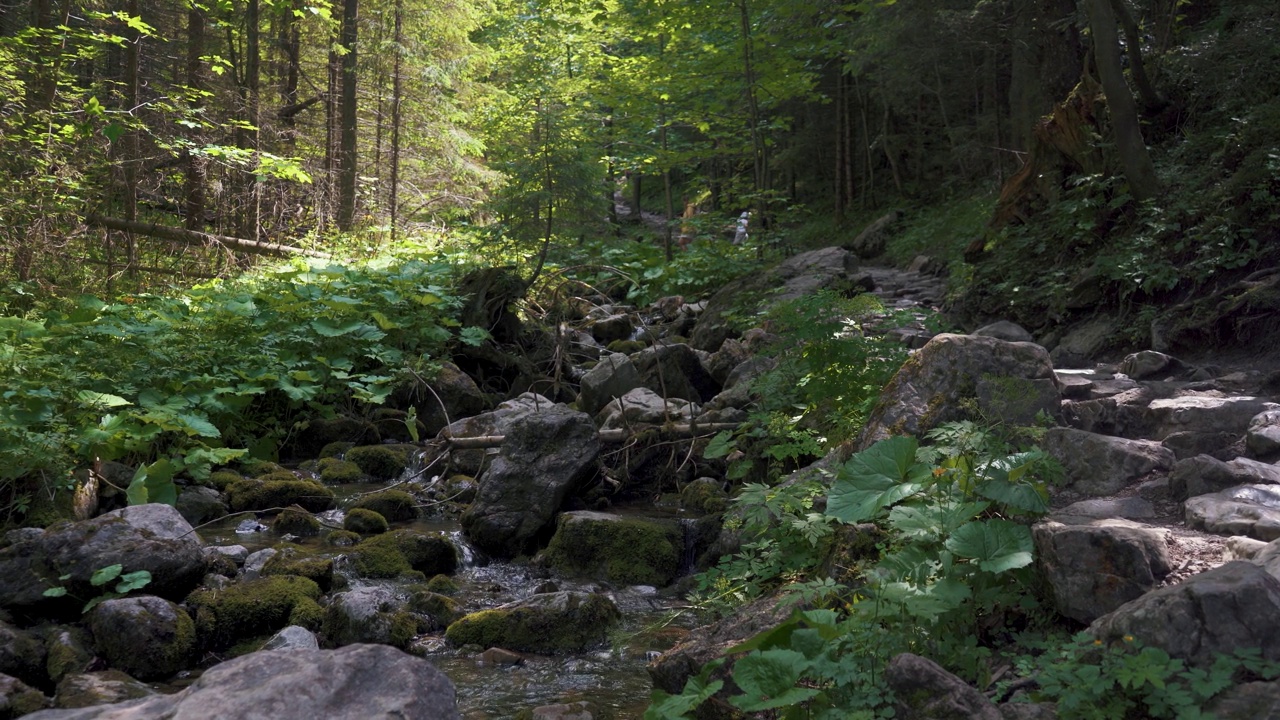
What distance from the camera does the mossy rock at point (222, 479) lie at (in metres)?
7.98

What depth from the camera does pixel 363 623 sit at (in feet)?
17.3

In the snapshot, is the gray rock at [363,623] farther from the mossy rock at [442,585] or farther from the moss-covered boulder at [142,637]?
the moss-covered boulder at [142,637]

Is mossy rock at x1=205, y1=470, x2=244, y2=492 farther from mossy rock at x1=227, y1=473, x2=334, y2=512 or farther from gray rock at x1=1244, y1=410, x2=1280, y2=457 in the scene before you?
gray rock at x1=1244, y1=410, x2=1280, y2=457

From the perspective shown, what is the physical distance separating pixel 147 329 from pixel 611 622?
6509 millimetres

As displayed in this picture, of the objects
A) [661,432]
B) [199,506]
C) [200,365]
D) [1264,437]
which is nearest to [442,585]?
[199,506]

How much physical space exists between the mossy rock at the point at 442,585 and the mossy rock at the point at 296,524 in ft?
4.91

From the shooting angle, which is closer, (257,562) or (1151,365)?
(257,562)

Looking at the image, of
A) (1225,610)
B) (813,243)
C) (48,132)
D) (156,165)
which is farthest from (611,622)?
(813,243)

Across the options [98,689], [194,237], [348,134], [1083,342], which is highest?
[348,134]

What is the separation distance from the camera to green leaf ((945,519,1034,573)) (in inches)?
128

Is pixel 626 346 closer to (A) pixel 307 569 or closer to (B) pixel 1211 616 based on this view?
(A) pixel 307 569

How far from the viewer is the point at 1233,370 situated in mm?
6355

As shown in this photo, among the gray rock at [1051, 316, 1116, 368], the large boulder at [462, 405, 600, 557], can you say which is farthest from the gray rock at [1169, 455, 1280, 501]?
the large boulder at [462, 405, 600, 557]

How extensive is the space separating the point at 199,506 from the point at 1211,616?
721cm
